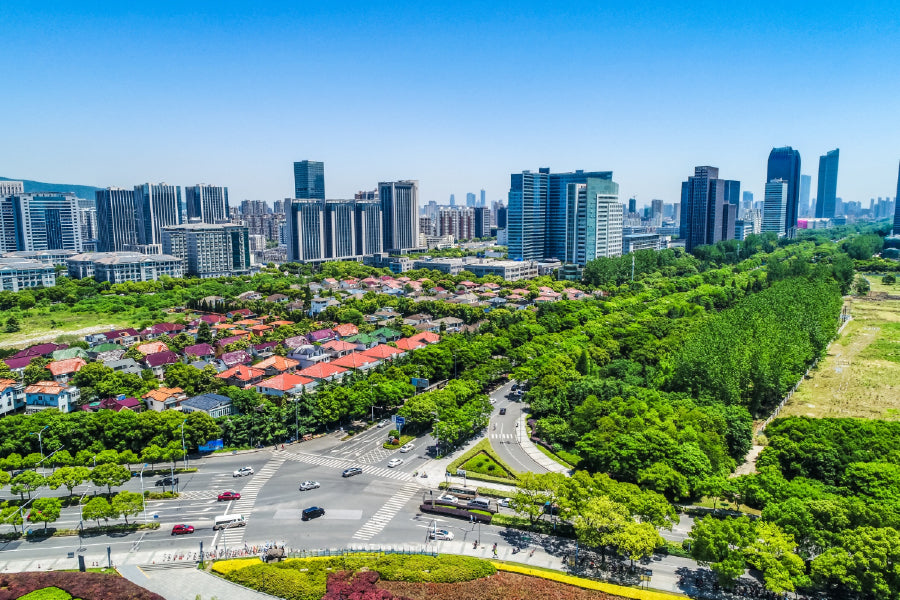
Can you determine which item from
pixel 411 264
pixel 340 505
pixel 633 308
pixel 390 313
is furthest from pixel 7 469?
pixel 411 264

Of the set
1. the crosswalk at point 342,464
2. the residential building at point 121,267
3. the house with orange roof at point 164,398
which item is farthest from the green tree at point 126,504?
the residential building at point 121,267

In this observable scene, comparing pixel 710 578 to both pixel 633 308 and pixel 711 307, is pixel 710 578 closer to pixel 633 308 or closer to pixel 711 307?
pixel 633 308

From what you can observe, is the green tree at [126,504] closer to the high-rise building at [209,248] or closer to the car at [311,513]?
the car at [311,513]

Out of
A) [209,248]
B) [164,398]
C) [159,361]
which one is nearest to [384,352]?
[164,398]

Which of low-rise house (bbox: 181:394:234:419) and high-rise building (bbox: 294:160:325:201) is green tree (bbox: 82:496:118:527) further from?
high-rise building (bbox: 294:160:325:201)

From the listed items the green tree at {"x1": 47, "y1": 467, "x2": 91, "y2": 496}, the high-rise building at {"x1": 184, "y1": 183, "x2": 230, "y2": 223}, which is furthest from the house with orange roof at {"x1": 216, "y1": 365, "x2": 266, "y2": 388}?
the high-rise building at {"x1": 184, "y1": 183, "x2": 230, "y2": 223}
